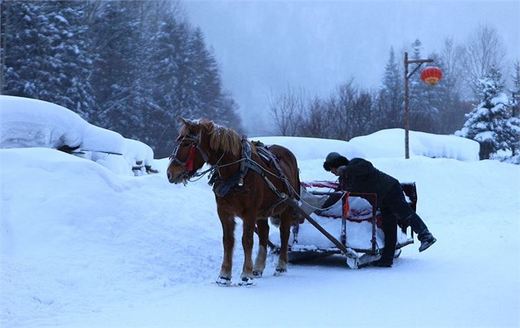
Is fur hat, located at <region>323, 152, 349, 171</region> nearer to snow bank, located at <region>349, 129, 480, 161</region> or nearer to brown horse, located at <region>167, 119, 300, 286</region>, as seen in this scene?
brown horse, located at <region>167, 119, 300, 286</region>

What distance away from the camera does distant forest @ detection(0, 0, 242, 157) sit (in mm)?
32781

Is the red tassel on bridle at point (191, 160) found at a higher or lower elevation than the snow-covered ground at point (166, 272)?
higher

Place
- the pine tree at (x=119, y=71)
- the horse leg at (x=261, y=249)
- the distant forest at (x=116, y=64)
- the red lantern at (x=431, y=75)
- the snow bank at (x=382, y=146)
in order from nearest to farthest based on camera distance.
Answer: the horse leg at (x=261, y=249) < the snow bank at (x=382, y=146) < the red lantern at (x=431, y=75) < the distant forest at (x=116, y=64) < the pine tree at (x=119, y=71)

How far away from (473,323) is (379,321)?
77 centimetres

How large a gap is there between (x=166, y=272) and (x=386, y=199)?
11.2ft

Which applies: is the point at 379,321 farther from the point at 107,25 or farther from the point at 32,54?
the point at 107,25

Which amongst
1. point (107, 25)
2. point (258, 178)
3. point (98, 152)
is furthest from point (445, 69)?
point (258, 178)

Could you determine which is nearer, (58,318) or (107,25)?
(58,318)

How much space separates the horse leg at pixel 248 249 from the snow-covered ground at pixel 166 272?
174mm

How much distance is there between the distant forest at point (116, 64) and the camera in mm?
32781

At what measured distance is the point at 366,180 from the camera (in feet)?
27.7

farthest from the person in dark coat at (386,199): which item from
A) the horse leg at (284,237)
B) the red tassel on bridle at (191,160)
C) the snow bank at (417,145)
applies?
the snow bank at (417,145)

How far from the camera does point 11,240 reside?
649 centimetres

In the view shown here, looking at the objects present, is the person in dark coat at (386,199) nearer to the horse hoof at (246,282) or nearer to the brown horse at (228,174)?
the brown horse at (228,174)
